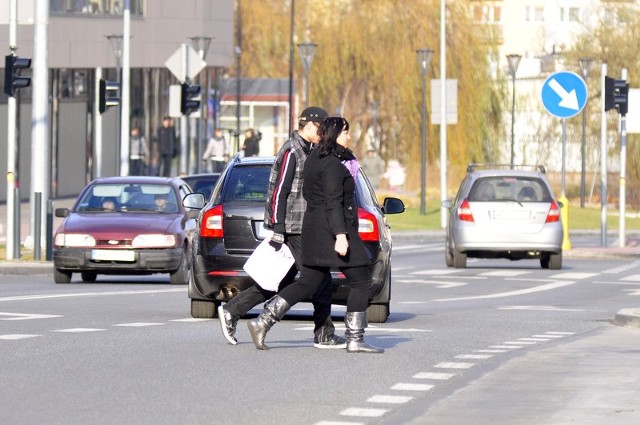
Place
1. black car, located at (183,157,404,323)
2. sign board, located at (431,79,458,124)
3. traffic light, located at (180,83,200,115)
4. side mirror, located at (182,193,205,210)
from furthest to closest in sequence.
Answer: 1. sign board, located at (431,79,458,124)
2. traffic light, located at (180,83,200,115)
3. side mirror, located at (182,193,205,210)
4. black car, located at (183,157,404,323)

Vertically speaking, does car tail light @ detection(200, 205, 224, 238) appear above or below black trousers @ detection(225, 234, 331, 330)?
above

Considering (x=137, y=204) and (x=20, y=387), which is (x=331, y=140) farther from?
(x=137, y=204)

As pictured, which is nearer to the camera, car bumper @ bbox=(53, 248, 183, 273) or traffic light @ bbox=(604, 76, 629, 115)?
car bumper @ bbox=(53, 248, 183, 273)

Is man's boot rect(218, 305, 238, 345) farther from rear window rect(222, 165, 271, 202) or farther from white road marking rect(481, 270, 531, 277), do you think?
white road marking rect(481, 270, 531, 277)

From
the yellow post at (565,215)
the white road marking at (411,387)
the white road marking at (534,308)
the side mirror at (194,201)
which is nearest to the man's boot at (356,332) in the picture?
the white road marking at (411,387)

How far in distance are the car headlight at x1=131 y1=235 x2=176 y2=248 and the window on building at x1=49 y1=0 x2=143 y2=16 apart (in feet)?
111

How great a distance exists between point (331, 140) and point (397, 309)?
6.77 m

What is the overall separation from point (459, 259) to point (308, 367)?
17820 millimetres

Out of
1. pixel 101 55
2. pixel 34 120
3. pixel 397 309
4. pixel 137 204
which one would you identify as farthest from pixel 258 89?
pixel 397 309

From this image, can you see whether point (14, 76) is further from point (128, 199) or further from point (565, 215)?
point (565, 215)

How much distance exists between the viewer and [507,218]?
98.4ft

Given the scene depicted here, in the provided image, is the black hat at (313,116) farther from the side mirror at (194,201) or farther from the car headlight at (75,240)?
the car headlight at (75,240)

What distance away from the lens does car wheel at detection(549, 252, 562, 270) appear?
30.7 m

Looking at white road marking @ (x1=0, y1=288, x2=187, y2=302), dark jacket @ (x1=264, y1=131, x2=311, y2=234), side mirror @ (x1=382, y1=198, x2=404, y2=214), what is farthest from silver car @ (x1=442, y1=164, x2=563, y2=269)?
dark jacket @ (x1=264, y1=131, x2=311, y2=234)
